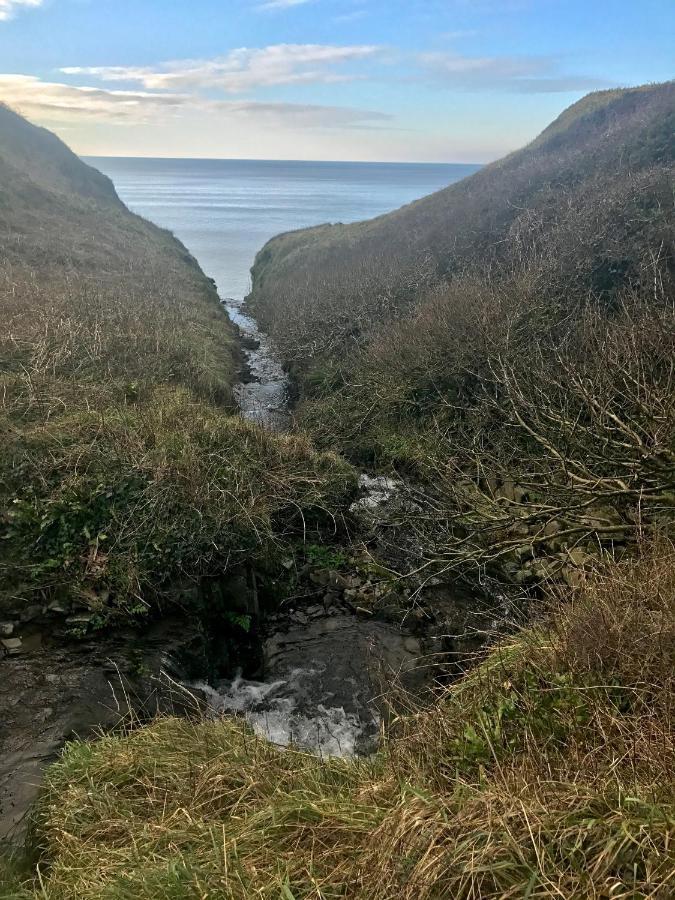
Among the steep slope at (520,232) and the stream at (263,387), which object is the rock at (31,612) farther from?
the steep slope at (520,232)

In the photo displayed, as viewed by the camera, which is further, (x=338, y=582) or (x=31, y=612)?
(x=338, y=582)

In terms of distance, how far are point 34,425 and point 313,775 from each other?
7.90 metres

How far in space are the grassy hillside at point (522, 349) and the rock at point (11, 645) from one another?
5.27 metres

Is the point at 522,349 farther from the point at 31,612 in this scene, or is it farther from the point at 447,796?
the point at 447,796

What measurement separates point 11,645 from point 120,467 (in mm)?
2933

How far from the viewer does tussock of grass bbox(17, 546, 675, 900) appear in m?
2.41

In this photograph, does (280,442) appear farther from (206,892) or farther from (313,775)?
(206,892)

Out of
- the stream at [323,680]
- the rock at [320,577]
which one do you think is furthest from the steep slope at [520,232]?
the stream at [323,680]

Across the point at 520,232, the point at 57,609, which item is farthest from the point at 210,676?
the point at 520,232

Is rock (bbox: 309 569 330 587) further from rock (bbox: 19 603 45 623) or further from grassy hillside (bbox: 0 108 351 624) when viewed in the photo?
rock (bbox: 19 603 45 623)

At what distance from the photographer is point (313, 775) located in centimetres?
379

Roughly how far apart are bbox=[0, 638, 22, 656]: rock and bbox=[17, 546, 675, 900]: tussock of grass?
7.54ft

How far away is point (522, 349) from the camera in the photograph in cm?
1208

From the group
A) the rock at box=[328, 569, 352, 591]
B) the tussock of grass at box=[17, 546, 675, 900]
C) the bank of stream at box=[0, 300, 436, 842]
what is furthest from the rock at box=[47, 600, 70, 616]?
the rock at box=[328, 569, 352, 591]
